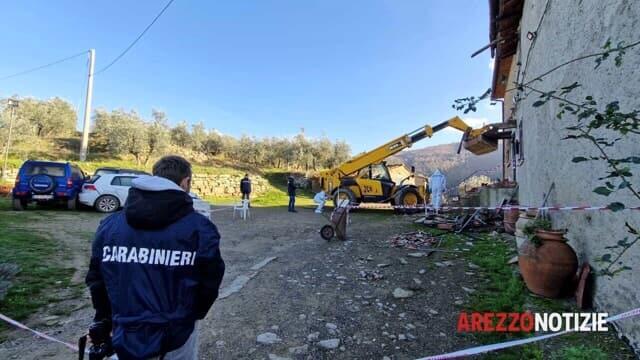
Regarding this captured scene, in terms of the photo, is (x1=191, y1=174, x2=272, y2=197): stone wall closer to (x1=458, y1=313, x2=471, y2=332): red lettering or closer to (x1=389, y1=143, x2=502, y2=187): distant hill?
Result: (x1=389, y1=143, x2=502, y2=187): distant hill

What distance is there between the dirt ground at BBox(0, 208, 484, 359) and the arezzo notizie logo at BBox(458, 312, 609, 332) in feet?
0.76

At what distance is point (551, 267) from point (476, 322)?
108 cm

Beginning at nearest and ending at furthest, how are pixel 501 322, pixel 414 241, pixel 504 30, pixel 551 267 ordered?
1. pixel 501 322
2. pixel 551 267
3. pixel 414 241
4. pixel 504 30

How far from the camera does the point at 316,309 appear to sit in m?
3.92

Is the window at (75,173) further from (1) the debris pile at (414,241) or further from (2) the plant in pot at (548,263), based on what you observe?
(2) the plant in pot at (548,263)

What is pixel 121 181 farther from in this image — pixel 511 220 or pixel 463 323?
pixel 511 220

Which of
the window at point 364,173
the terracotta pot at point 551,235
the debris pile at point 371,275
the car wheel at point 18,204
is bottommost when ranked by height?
the debris pile at point 371,275

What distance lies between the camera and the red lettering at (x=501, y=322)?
329 centimetres

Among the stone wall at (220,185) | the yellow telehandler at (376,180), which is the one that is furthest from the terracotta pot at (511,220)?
the stone wall at (220,185)

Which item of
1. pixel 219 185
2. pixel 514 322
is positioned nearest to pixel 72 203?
pixel 219 185

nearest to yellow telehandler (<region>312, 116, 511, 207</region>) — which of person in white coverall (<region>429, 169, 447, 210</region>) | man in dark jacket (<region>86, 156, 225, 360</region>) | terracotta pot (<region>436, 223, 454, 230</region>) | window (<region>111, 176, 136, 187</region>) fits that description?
person in white coverall (<region>429, 169, 447, 210</region>)

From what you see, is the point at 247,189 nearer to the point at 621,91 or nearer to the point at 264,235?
the point at 264,235

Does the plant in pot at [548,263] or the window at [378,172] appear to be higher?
the window at [378,172]

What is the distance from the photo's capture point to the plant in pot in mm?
3664
